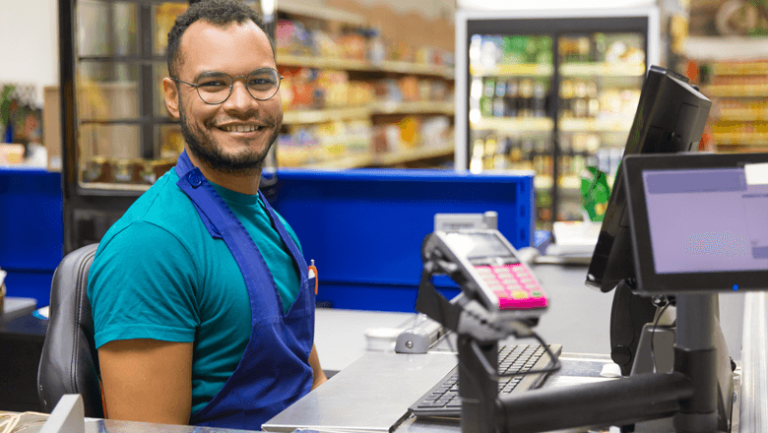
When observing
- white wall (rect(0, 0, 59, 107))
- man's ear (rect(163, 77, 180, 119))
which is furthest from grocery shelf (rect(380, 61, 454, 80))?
man's ear (rect(163, 77, 180, 119))

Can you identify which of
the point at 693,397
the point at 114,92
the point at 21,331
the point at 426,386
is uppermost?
the point at 114,92

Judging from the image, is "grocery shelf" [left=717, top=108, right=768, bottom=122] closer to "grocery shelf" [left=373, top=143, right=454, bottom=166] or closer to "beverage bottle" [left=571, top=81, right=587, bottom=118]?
"grocery shelf" [left=373, top=143, right=454, bottom=166]

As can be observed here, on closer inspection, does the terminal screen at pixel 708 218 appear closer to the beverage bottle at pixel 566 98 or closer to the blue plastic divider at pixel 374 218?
the blue plastic divider at pixel 374 218

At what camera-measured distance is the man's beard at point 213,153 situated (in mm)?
1569

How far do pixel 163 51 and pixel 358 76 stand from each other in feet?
15.0

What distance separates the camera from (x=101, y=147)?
150 inches

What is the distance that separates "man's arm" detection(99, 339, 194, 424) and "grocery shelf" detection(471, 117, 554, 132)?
5.29 meters

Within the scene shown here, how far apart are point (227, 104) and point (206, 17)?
7.0 inches

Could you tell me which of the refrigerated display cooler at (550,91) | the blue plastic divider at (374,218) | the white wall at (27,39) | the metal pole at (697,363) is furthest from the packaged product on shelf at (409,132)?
the metal pole at (697,363)

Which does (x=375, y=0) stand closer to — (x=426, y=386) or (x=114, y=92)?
(x=114, y=92)

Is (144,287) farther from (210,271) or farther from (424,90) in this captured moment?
(424,90)

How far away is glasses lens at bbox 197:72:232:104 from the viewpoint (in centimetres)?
153

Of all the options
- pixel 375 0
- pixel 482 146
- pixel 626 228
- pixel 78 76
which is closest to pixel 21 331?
pixel 78 76

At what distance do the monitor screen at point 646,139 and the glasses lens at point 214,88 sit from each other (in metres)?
0.77
